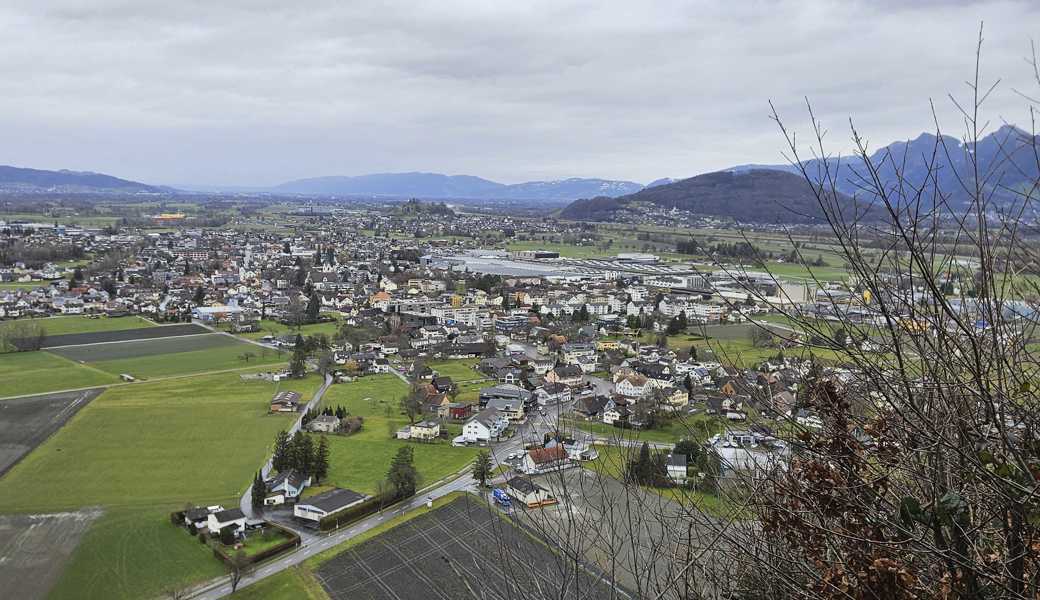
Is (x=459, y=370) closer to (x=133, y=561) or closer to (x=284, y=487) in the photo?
(x=284, y=487)

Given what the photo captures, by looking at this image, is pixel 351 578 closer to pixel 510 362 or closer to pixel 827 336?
pixel 827 336

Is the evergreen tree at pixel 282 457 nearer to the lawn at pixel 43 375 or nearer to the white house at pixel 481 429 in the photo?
the white house at pixel 481 429

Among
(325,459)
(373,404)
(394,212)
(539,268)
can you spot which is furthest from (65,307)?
(394,212)

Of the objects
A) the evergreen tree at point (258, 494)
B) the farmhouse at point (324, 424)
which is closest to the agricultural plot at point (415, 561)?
the evergreen tree at point (258, 494)

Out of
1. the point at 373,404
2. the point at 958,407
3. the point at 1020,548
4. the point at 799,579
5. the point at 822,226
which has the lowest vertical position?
the point at 373,404

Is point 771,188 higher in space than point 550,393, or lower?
higher

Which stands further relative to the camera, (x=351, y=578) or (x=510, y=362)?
(x=510, y=362)

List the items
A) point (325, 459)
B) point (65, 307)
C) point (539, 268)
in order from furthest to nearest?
1. point (539, 268)
2. point (65, 307)
3. point (325, 459)

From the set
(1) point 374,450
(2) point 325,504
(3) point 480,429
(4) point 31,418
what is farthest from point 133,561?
(4) point 31,418
